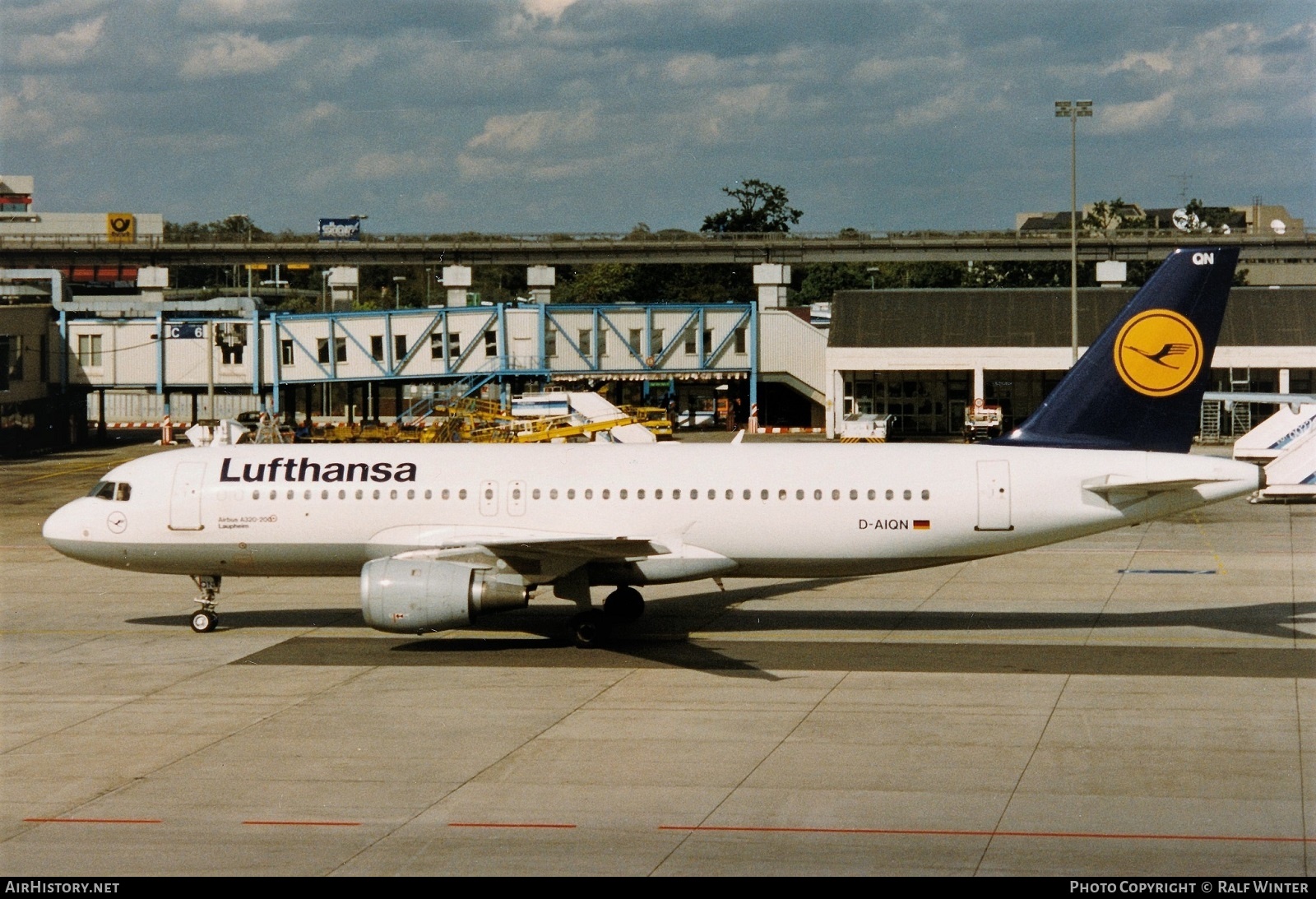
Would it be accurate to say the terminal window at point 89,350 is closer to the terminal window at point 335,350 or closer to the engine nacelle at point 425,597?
the terminal window at point 335,350

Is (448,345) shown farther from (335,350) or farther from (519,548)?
(519,548)

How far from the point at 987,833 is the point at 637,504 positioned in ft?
44.0

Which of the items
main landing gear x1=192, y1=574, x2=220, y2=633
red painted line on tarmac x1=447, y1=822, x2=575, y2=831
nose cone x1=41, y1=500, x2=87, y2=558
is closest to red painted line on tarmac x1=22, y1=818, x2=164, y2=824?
red painted line on tarmac x1=447, y1=822, x2=575, y2=831

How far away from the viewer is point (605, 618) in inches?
1160

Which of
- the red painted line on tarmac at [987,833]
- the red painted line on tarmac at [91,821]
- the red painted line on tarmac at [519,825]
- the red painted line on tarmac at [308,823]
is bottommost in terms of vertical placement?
the red painted line on tarmac at [987,833]

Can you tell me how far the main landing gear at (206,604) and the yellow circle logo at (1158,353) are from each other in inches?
780

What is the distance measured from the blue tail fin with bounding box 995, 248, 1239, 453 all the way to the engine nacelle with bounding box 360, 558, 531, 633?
37.8 ft

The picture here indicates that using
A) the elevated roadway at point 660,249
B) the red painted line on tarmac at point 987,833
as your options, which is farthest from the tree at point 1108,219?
the red painted line on tarmac at point 987,833

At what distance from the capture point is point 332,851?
16594 millimetres

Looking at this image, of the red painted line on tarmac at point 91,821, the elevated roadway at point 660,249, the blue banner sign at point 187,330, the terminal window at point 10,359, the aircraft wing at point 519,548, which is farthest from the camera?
the elevated roadway at point 660,249

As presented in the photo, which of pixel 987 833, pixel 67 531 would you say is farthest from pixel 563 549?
pixel 987 833

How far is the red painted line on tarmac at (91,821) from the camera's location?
17.8 metres

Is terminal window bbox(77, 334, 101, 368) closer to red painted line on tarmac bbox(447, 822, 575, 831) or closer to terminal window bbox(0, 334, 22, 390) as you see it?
terminal window bbox(0, 334, 22, 390)

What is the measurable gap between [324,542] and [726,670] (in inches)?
355
